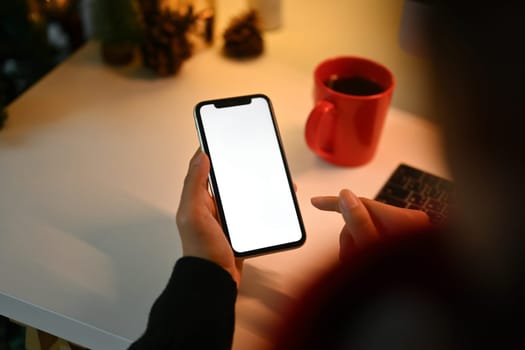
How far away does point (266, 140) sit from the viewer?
0.60 meters

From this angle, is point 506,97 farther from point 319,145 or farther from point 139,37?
point 139,37

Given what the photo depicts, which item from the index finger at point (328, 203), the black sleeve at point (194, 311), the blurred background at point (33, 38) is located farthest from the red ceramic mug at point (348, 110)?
the blurred background at point (33, 38)

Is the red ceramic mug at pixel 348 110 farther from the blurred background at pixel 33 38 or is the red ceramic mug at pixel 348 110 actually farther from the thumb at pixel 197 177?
the blurred background at pixel 33 38

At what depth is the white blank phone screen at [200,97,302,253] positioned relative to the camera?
56 cm

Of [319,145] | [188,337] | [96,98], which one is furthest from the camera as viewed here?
[96,98]

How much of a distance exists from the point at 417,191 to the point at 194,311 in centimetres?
32

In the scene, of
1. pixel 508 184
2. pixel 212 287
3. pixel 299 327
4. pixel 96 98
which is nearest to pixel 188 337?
pixel 212 287

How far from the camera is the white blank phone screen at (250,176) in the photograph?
0.56 metres

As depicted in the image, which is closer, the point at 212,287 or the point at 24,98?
the point at 212,287

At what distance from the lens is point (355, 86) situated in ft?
2.30

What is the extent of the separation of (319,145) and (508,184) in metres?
0.46

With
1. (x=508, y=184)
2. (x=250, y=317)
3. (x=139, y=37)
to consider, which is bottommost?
(x=250, y=317)

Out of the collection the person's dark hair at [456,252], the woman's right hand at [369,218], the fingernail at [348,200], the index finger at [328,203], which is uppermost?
the person's dark hair at [456,252]

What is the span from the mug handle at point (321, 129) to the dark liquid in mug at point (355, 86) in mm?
38
